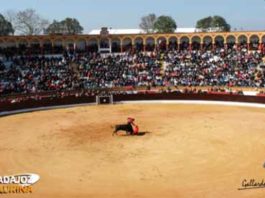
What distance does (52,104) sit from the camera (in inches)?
1670

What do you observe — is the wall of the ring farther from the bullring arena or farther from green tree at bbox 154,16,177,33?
green tree at bbox 154,16,177,33

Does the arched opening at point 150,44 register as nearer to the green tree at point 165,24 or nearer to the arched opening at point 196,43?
the arched opening at point 196,43

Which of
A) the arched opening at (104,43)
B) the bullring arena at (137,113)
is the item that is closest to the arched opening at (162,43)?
the bullring arena at (137,113)

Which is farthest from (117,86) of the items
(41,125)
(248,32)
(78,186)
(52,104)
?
(78,186)

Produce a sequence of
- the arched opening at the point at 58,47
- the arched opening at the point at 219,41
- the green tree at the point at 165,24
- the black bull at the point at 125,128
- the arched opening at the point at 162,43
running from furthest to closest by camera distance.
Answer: the green tree at the point at 165,24
the arched opening at the point at 162,43
the arched opening at the point at 219,41
the arched opening at the point at 58,47
the black bull at the point at 125,128

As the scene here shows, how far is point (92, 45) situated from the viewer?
208ft

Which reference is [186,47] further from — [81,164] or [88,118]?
[81,164]

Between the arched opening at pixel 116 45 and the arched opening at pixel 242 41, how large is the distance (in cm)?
1640

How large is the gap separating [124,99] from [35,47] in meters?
21.1

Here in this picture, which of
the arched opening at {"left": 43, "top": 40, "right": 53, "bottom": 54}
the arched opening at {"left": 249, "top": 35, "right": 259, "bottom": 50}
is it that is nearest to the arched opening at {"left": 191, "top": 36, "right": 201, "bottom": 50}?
the arched opening at {"left": 249, "top": 35, "right": 259, "bottom": 50}

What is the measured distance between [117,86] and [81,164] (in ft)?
95.1

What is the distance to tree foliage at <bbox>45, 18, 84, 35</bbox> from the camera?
106 meters

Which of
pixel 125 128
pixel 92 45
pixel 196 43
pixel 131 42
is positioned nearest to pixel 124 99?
pixel 125 128

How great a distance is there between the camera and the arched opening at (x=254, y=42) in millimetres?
60681
